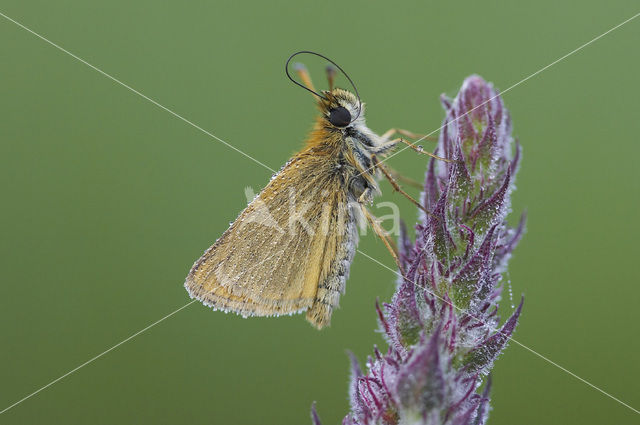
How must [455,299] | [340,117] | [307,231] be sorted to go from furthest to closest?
1. [340,117]
2. [307,231]
3. [455,299]

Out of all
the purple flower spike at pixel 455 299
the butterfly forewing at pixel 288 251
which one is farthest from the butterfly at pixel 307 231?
the purple flower spike at pixel 455 299

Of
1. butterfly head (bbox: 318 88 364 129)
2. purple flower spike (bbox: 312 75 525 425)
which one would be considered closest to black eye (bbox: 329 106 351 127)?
butterfly head (bbox: 318 88 364 129)

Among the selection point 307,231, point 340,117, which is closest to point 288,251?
point 307,231

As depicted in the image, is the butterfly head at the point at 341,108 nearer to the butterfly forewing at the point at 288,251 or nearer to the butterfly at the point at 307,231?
Result: the butterfly at the point at 307,231

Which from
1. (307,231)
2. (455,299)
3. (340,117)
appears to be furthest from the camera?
(340,117)

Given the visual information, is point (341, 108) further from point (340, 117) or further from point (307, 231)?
point (307, 231)

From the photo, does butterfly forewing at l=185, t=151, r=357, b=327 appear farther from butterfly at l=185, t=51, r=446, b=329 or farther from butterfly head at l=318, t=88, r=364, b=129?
butterfly head at l=318, t=88, r=364, b=129

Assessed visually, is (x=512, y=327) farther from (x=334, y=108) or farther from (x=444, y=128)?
(x=334, y=108)
